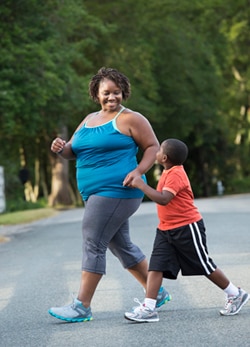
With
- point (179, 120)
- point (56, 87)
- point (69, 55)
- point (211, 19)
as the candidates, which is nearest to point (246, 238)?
point (56, 87)

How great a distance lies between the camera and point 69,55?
1268 inches

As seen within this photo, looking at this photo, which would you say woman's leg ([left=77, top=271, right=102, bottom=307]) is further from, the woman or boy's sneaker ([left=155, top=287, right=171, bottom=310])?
boy's sneaker ([left=155, top=287, right=171, bottom=310])

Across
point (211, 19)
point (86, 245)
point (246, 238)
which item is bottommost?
point (246, 238)

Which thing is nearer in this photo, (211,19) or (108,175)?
(108,175)

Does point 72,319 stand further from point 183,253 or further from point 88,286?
point 183,253

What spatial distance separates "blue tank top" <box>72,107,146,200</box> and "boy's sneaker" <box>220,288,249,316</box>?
0.96 metres

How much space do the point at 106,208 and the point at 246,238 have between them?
24.9 feet

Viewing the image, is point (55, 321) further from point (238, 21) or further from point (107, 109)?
point (238, 21)

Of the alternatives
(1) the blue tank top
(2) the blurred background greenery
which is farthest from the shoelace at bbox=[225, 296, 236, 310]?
(2) the blurred background greenery

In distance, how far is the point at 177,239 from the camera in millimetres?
7395

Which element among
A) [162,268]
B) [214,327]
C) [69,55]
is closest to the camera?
[214,327]

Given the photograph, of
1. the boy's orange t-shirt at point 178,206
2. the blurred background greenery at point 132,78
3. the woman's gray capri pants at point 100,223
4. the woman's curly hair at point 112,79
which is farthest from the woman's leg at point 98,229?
the blurred background greenery at point 132,78

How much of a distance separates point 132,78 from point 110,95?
3799 cm

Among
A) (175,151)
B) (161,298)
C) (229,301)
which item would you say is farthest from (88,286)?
(175,151)
